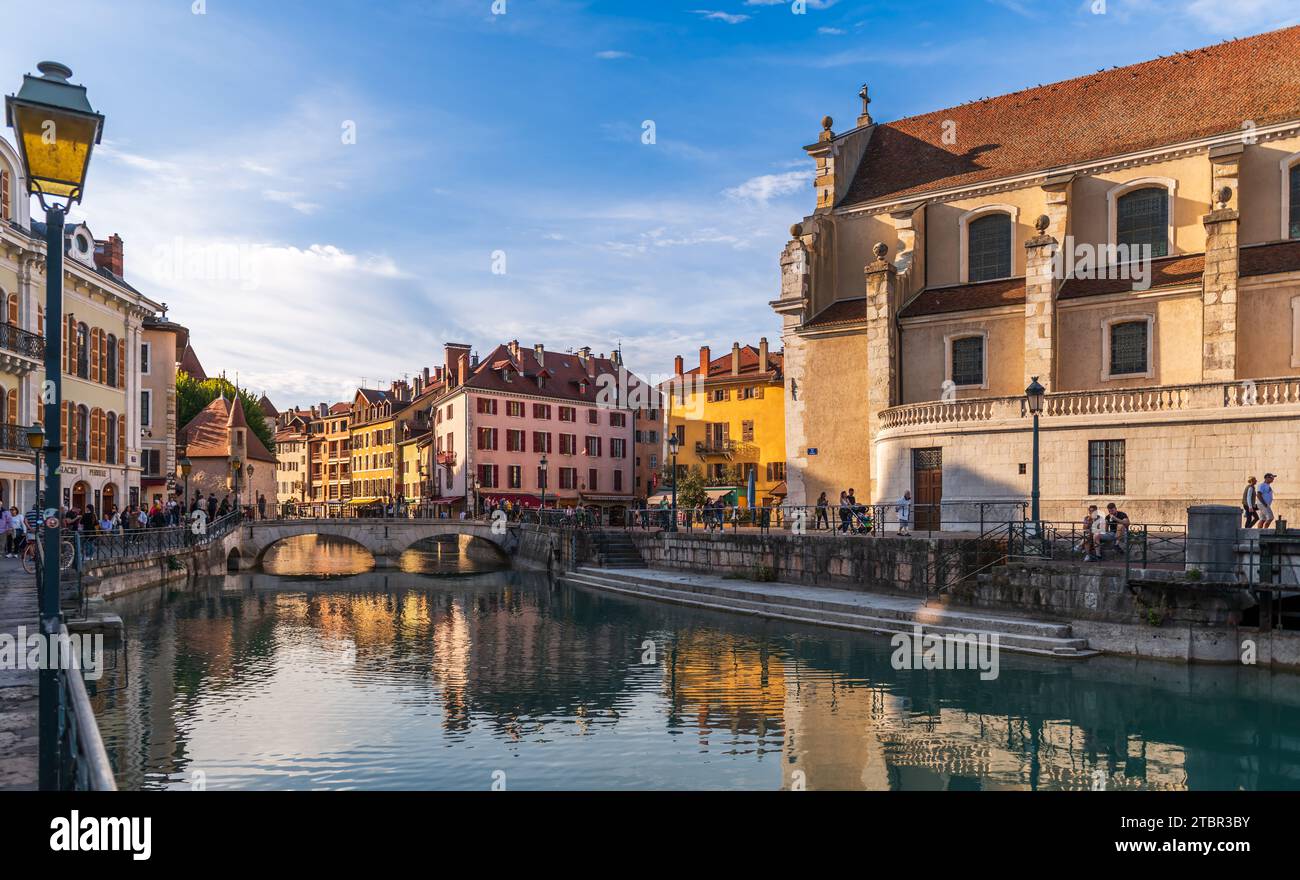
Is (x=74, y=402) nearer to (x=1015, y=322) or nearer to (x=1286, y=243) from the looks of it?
(x=1015, y=322)

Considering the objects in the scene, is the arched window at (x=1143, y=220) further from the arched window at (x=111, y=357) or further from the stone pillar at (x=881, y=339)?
the arched window at (x=111, y=357)

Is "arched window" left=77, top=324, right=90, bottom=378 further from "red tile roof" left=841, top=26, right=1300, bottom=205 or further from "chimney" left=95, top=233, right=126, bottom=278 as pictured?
"red tile roof" left=841, top=26, right=1300, bottom=205

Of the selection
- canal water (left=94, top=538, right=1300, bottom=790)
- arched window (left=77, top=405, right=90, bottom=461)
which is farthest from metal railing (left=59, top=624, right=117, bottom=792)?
arched window (left=77, top=405, right=90, bottom=461)

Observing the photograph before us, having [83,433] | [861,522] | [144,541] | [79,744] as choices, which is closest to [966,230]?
[861,522]

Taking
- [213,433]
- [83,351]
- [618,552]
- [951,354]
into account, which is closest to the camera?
[951,354]

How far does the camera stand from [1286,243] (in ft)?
92.8

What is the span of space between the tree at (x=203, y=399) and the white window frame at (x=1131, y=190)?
181 ft

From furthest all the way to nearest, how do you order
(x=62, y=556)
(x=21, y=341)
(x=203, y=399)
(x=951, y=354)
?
1. (x=203, y=399)
2. (x=951, y=354)
3. (x=21, y=341)
4. (x=62, y=556)

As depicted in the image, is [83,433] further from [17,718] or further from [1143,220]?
[1143,220]

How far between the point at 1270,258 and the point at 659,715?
2407 cm

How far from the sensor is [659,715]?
49.9ft

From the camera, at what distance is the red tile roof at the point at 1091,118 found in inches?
1201

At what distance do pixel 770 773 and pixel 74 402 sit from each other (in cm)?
3167
